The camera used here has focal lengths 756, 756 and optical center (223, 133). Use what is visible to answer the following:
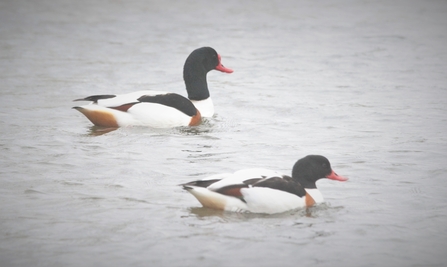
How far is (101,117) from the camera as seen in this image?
396 inches

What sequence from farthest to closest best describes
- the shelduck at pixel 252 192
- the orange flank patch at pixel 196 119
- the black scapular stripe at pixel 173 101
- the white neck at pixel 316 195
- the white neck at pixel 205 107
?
the white neck at pixel 205 107 → the orange flank patch at pixel 196 119 → the black scapular stripe at pixel 173 101 → the white neck at pixel 316 195 → the shelduck at pixel 252 192

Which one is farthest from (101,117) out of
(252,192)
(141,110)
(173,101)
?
(252,192)

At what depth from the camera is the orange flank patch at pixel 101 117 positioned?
10016mm

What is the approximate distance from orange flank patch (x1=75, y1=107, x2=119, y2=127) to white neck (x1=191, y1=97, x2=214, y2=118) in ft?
4.65

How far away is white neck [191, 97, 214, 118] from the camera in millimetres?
10969

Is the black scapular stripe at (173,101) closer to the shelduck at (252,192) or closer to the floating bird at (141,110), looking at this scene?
the floating bird at (141,110)

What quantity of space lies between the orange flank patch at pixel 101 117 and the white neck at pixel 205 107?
4.65 ft

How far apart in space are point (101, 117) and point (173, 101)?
986mm

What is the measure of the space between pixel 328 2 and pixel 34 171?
15064mm

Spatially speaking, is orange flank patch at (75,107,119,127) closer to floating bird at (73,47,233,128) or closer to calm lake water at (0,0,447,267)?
floating bird at (73,47,233,128)

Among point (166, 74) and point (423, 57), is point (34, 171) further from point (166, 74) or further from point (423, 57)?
point (423, 57)

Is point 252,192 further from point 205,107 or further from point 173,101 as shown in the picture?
point 205,107

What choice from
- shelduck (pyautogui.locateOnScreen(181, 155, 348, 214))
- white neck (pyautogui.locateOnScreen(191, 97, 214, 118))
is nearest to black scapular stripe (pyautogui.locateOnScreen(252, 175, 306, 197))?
shelduck (pyautogui.locateOnScreen(181, 155, 348, 214))

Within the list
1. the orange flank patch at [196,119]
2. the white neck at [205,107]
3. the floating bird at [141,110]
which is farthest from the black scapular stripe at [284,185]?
the white neck at [205,107]
